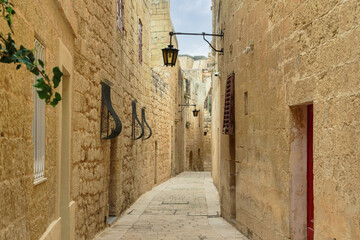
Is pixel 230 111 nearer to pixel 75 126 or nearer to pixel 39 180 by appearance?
pixel 75 126

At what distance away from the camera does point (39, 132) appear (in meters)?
3.18

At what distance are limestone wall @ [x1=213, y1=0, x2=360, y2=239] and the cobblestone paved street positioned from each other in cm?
49

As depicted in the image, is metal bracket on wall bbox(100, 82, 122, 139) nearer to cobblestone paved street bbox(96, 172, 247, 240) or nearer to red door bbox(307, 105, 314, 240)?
cobblestone paved street bbox(96, 172, 247, 240)

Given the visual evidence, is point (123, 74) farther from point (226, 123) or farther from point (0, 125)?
point (0, 125)

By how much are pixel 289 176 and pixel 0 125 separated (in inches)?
124

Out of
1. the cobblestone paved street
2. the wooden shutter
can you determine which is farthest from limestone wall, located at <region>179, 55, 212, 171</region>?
the wooden shutter

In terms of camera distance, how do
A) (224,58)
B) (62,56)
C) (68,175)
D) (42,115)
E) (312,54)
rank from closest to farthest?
(42,115) < (312,54) < (62,56) < (68,175) < (224,58)

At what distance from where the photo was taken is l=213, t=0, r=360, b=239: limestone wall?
2.99 metres

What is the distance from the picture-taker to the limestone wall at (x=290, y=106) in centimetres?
299

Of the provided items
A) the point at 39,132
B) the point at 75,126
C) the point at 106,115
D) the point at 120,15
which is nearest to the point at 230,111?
the point at 106,115

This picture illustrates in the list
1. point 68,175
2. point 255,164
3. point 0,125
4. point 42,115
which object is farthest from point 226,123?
point 0,125

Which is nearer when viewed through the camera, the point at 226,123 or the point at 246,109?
the point at 246,109

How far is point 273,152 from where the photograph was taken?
4809mm

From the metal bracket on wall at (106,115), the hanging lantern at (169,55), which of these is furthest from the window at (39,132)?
the hanging lantern at (169,55)
